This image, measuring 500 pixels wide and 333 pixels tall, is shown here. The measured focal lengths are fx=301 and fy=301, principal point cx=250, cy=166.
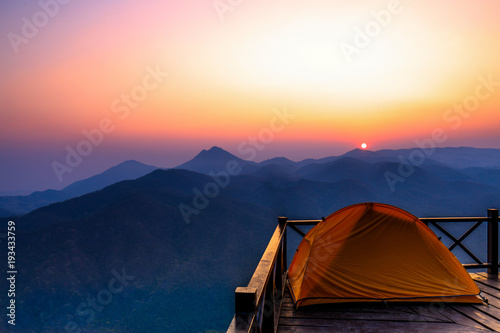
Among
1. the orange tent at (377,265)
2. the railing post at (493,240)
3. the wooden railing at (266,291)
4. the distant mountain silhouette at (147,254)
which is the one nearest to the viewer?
the wooden railing at (266,291)

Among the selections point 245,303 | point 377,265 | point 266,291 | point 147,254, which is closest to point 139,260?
point 147,254

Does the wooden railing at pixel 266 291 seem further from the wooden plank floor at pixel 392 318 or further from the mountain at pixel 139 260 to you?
the mountain at pixel 139 260

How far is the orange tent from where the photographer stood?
471 cm

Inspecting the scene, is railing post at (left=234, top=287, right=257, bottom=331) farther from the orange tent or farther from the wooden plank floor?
the orange tent

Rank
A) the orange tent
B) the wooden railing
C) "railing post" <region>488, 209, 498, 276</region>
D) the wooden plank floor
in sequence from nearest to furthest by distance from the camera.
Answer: the wooden railing, the wooden plank floor, the orange tent, "railing post" <region>488, 209, 498, 276</region>

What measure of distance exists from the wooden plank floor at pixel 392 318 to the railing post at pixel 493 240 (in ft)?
5.65

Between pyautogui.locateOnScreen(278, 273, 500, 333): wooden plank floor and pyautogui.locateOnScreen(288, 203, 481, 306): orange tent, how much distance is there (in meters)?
0.13

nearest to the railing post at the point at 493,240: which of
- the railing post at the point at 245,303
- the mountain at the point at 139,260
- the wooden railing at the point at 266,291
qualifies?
the wooden railing at the point at 266,291

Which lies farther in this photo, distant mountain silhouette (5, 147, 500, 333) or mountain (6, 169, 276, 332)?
distant mountain silhouette (5, 147, 500, 333)

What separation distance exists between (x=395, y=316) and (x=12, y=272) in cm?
8658

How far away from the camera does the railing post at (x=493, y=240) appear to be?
6.29m

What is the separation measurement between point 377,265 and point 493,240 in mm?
3459

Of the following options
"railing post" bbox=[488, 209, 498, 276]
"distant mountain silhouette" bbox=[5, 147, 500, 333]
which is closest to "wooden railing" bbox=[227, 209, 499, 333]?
"railing post" bbox=[488, 209, 498, 276]

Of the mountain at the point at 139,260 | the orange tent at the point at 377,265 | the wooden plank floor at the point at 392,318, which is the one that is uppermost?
the orange tent at the point at 377,265
